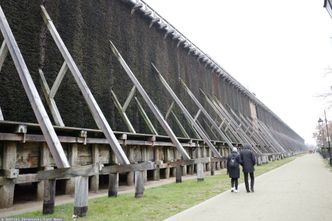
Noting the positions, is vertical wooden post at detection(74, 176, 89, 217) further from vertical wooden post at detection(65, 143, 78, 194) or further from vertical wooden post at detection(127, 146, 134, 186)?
vertical wooden post at detection(127, 146, 134, 186)

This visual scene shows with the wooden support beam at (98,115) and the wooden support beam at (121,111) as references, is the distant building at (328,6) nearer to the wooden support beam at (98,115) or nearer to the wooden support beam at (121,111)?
the wooden support beam at (98,115)

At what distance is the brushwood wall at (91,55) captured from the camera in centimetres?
1051

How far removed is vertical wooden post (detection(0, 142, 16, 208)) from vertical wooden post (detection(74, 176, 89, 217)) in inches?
103

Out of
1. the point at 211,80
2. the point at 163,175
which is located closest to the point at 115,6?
the point at 163,175

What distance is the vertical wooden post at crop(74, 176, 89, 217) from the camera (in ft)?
20.8

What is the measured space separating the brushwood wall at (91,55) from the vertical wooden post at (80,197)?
4579 mm

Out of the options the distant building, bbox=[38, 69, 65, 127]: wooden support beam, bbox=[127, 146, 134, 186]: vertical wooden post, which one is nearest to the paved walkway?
bbox=[127, 146, 134, 186]: vertical wooden post

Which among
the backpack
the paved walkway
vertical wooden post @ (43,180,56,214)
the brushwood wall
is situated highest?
the brushwood wall

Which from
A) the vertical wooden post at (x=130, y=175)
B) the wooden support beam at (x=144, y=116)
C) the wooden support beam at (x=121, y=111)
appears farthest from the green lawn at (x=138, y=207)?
the wooden support beam at (x=144, y=116)

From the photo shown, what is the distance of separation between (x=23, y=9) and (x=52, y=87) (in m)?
3.07

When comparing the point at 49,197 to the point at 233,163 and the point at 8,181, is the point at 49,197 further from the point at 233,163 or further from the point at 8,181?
the point at 233,163

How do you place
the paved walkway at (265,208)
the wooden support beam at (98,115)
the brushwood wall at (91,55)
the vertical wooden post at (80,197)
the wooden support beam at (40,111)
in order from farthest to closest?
the brushwood wall at (91,55), the wooden support beam at (98,115), the wooden support beam at (40,111), the vertical wooden post at (80,197), the paved walkway at (265,208)

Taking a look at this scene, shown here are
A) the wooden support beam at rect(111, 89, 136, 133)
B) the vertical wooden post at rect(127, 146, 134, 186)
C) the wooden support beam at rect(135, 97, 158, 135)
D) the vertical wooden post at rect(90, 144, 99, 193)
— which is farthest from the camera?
the wooden support beam at rect(135, 97, 158, 135)

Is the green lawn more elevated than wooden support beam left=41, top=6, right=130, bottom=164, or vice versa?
wooden support beam left=41, top=6, right=130, bottom=164
